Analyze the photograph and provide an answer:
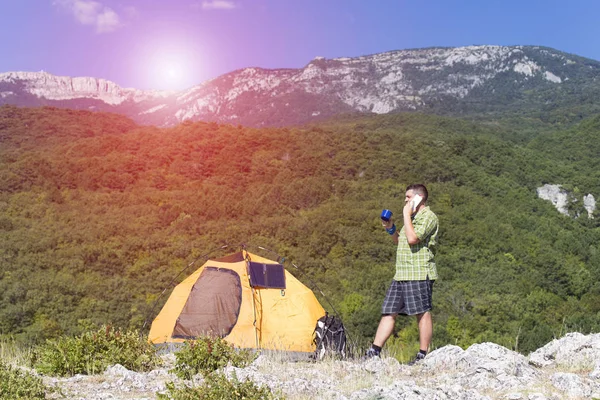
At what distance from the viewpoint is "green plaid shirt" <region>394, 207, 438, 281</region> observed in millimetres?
4742

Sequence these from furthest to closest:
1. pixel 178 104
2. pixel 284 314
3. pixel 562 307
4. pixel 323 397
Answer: pixel 178 104 < pixel 562 307 < pixel 284 314 < pixel 323 397

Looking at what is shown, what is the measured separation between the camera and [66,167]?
4003 cm

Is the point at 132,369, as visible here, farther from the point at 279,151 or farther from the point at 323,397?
the point at 279,151

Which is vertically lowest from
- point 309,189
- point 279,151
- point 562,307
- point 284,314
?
point 562,307

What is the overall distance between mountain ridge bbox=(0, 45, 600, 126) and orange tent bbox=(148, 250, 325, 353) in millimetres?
112208

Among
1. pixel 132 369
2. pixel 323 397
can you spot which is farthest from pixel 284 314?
pixel 323 397

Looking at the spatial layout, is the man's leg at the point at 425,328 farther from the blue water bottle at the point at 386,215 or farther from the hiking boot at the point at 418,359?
the blue water bottle at the point at 386,215

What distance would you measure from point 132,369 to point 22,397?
65.7 inches

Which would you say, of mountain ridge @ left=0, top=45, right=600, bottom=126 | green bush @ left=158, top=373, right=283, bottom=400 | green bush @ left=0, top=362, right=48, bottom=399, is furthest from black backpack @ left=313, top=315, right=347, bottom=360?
mountain ridge @ left=0, top=45, right=600, bottom=126

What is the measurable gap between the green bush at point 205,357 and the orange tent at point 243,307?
239 centimetres

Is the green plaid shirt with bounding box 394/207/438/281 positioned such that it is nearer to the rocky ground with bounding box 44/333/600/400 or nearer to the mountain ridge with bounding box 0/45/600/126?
the rocky ground with bounding box 44/333/600/400

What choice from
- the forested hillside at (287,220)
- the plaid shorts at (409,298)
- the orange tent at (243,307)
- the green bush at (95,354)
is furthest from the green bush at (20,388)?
the forested hillside at (287,220)

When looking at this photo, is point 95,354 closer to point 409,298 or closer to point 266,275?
point 409,298

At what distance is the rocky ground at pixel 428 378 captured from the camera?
3.57 meters
